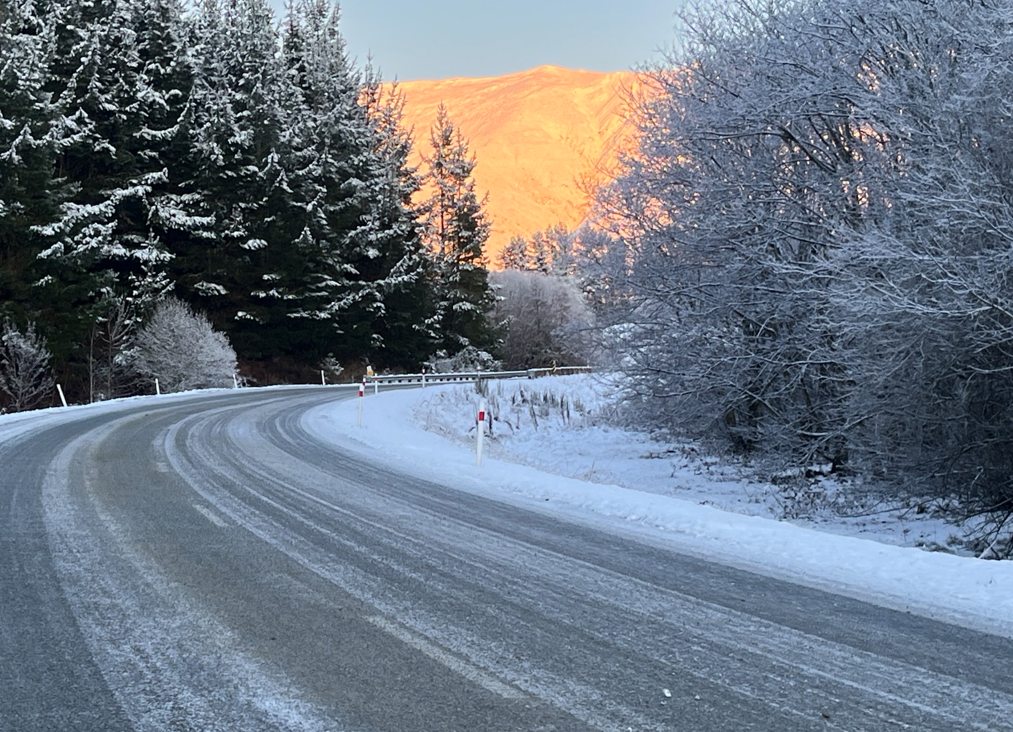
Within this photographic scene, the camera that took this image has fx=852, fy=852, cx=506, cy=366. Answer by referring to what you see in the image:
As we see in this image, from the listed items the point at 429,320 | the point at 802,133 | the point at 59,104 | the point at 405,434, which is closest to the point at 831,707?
the point at 802,133

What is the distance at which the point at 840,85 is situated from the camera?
13.5 metres

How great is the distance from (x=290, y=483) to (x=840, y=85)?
33.8 ft

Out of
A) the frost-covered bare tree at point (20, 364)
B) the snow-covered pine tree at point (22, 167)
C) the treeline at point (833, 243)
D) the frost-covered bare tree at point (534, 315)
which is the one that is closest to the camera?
the treeline at point (833, 243)

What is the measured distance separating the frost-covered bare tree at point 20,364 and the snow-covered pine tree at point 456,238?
94.7ft

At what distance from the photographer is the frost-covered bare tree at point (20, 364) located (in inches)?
1121

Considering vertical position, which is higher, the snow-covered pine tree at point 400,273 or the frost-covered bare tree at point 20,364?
the snow-covered pine tree at point 400,273

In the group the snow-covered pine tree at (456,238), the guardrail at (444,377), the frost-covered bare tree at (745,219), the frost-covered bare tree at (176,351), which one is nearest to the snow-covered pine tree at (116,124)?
the frost-covered bare tree at (176,351)

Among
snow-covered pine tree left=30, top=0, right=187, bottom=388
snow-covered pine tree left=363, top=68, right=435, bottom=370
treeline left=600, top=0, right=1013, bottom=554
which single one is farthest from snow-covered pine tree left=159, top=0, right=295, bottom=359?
treeline left=600, top=0, right=1013, bottom=554

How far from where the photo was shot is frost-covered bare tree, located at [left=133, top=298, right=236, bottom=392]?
35969mm

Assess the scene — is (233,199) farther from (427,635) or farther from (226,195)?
(427,635)

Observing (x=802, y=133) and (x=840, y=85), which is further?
Result: (x=802, y=133)

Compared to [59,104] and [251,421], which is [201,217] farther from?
[251,421]

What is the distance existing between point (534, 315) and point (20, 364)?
46033 mm

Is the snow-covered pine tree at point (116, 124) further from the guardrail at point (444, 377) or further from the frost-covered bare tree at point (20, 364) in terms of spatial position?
the guardrail at point (444, 377)
